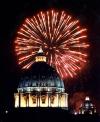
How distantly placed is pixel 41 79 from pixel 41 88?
2.45 meters

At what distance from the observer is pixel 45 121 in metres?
171

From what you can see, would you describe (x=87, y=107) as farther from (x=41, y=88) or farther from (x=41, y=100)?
(x=41, y=100)

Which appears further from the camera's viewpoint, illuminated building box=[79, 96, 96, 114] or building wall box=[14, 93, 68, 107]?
illuminated building box=[79, 96, 96, 114]

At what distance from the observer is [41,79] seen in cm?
18725

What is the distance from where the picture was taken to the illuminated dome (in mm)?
186750

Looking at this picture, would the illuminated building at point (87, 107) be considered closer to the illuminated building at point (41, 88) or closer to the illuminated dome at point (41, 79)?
the illuminated building at point (41, 88)

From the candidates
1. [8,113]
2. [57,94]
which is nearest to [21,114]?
[8,113]

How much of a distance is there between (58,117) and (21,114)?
9342 mm

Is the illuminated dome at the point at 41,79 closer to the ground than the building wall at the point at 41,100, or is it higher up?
higher up

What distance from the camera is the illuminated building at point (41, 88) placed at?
184625mm

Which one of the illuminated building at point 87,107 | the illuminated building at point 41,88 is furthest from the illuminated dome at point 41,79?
the illuminated building at point 87,107

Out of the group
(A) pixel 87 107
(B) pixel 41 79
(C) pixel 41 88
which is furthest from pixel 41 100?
(A) pixel 87 107

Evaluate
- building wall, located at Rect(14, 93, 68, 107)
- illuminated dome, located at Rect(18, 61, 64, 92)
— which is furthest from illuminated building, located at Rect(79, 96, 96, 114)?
illuminated dome, located at Rect(18, 61, 64, 92)

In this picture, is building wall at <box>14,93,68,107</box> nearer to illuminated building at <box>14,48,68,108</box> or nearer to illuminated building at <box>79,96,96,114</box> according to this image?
illuminated building at <box>14,48,68,108</box>
